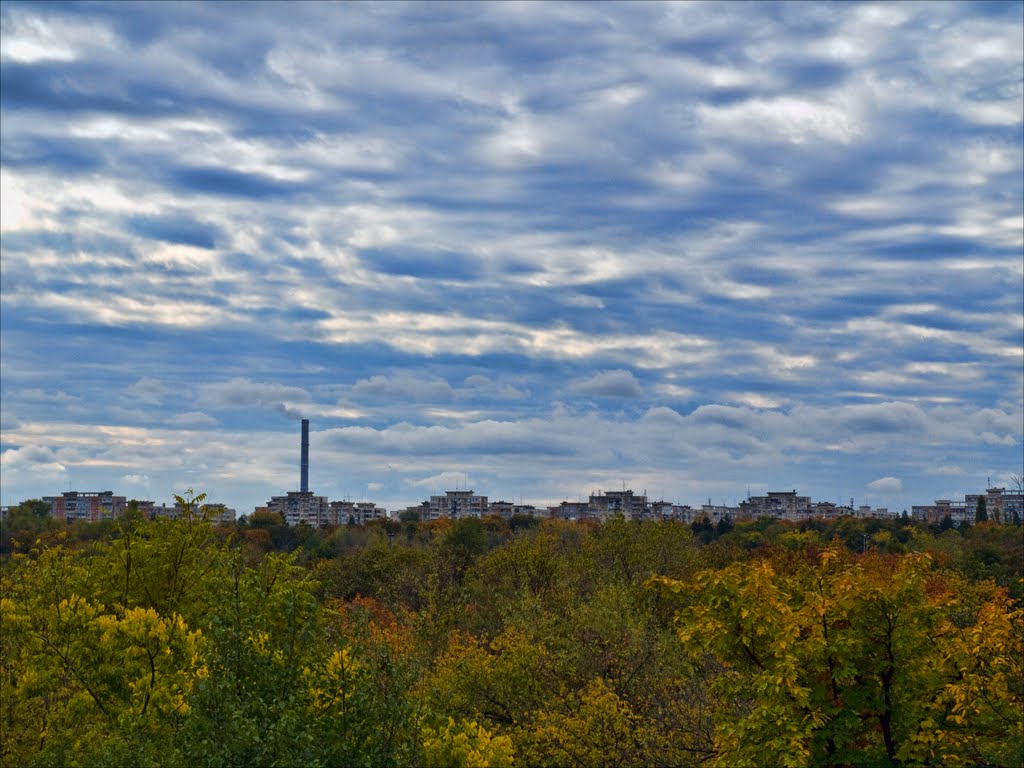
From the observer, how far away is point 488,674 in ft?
106

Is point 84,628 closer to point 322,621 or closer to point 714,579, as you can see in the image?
point 322,621

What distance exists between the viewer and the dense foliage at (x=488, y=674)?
14656 mm

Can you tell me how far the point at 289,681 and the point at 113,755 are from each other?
3.52 metres

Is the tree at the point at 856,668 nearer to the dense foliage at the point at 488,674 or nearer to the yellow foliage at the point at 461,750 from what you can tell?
the dense foliage at the point at 488,674

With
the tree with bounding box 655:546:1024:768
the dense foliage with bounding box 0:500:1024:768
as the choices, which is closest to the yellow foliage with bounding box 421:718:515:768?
the dense foliage with bounding box 0:500:1024:768

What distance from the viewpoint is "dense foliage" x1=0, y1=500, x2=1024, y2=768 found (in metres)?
14.7

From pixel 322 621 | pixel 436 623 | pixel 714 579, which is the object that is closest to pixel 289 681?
pixel 322 621

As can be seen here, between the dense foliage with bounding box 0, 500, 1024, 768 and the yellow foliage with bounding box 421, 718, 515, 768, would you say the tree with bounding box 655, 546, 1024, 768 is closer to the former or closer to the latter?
the dense foliage with bounding box 0, 500, 1024, 768

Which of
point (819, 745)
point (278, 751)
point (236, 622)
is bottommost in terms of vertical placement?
point (819, 745)

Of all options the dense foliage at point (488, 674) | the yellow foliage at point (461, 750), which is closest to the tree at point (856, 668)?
the dense foliage at point (488, 674)

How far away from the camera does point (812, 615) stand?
19781 millimetres

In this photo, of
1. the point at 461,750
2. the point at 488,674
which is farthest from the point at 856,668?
the point at 488,674

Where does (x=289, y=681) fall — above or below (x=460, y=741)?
above

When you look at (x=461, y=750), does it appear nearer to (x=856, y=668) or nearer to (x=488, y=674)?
(x=856, y=668)
